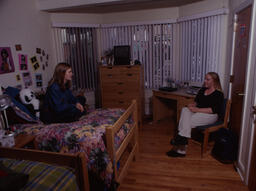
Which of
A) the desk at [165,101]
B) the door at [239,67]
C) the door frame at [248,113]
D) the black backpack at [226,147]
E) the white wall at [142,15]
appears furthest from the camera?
the white wall at [142,15]

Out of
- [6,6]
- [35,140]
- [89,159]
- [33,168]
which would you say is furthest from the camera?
[6,6]

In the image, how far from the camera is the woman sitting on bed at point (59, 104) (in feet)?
8.51

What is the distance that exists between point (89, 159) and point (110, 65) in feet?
7.53

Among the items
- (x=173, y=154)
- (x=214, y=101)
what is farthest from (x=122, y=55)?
(x=173, y=154)

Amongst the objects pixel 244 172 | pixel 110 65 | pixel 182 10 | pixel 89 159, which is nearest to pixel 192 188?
pixel 244 172

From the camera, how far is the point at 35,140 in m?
2.19

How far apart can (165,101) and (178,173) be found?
2011 millimetres

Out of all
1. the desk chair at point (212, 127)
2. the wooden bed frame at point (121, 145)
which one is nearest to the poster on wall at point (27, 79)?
the wooden bed frame at point (121, 145)

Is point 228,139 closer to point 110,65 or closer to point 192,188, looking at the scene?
point 192,188

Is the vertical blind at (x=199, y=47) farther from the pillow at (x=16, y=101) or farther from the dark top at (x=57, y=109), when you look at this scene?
the pillow at (x=16, y=101)

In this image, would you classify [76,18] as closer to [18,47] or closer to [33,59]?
[33,59]

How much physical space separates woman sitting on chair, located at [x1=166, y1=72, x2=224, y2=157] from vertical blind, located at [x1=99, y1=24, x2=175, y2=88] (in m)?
1.50

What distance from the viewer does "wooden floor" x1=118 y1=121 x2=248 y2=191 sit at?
7.34 ft

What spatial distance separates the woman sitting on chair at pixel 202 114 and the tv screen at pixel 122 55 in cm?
165
